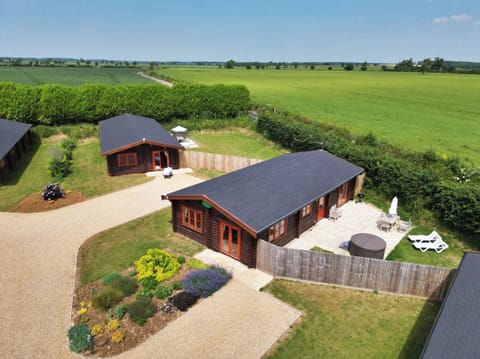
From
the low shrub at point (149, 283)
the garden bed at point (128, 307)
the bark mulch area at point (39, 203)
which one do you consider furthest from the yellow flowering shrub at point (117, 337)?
the bark mulch area at point (39, 203)

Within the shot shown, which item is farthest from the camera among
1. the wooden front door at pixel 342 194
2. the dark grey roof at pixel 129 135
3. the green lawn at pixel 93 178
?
the dark grey roof at pixel 129 135

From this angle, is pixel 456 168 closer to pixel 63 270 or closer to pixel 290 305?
pixel 290 305

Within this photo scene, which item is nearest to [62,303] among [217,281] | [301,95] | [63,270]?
[63,270]

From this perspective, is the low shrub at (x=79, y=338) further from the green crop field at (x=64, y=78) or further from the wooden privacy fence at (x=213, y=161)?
the green crop field at (x=64, y=78)

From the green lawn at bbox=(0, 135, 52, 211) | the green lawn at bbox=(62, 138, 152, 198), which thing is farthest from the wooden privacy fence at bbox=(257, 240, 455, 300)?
the green lawn at bbox=(0, 135, 52, 211)

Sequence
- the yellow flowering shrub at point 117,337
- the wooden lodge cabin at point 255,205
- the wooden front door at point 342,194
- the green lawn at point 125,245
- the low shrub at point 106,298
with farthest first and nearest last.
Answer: the wooden front door at point 342,194
the green lawn at point 125,245
the wooden lodge cabin at point 255,205
the low shrub at point 106,298
the yellow flowering shrub at point 117,337

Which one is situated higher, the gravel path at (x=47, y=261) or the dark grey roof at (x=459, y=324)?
the dark grey roof at (x=459, y=324)

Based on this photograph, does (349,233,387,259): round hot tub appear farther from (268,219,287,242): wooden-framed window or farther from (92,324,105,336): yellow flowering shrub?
(92,324,105,336): yellow flowering shrub

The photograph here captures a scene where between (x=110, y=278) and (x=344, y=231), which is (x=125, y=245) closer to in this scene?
(x=110, y=278)
